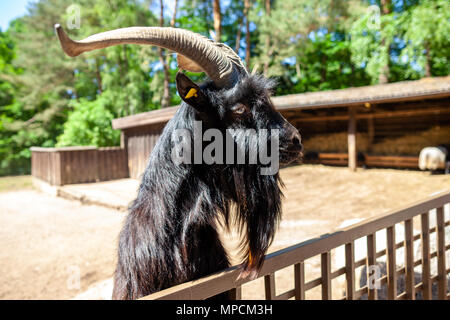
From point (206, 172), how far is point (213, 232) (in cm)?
29

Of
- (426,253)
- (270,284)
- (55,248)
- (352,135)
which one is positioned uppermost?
(352,135)

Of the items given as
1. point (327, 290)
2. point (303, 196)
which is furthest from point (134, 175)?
point (327, 290)

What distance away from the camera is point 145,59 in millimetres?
14930

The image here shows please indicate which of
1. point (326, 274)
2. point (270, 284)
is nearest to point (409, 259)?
point (326, 274)

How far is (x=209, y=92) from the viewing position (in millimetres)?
1379

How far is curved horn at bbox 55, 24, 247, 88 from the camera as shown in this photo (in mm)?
1028

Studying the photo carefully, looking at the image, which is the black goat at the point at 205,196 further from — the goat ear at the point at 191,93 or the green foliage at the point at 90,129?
the green foliage at the point at 90,129

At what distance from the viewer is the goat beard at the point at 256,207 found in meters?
1.38

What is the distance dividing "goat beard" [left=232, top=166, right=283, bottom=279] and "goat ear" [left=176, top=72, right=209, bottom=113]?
0.33m

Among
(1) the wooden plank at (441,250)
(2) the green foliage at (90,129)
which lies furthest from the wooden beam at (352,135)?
(2) the green foliage at (90,129)

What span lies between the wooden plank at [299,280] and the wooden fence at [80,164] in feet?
34.9

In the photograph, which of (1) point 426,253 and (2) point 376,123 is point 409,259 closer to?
(1) point 426,253

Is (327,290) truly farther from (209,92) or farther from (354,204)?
(354,204)

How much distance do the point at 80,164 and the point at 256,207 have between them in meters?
11.0
